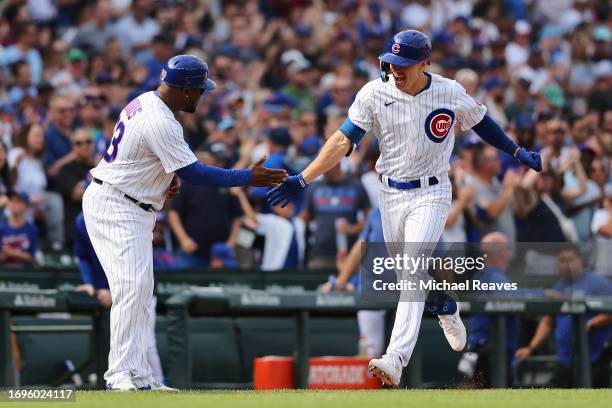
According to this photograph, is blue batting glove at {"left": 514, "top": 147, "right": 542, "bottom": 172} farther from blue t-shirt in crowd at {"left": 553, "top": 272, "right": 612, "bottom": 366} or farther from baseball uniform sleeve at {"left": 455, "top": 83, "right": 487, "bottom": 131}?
blue t-shirt in crowd at {"left": 553, "top": 272, "right": 612, "bottom": 366}

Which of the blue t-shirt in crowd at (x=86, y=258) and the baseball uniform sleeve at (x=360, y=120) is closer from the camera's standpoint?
the baseball uniform sleeve at (x=360, y=120)

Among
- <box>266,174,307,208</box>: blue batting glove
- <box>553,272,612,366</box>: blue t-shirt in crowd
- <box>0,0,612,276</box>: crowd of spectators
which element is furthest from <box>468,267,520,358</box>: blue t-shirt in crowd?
<box>266,174,307,208</box>: blue batting glove

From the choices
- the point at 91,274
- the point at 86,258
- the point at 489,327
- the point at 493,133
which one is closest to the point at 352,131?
the point at 493,133

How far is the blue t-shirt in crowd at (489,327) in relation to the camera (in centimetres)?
1163

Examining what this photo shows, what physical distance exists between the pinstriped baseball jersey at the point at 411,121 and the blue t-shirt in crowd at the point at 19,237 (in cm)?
493

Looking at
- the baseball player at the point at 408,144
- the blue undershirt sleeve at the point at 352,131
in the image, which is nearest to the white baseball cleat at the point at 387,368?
the baseball player at the point at 408,144

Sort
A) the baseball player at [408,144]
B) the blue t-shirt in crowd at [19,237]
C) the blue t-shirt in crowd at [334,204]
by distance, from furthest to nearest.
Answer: the blue t-shirt in crowd at [334,204] < the blue t-shirt in crowd at [19,237] < the baseball player at [408,144]

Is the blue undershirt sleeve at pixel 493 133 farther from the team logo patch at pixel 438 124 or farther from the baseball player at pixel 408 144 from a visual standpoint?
the team logo patch at pixel 438 124

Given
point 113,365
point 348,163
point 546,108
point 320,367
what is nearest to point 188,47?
point 348,163

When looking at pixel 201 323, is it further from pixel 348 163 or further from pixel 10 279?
pixel 348 163

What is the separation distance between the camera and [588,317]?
12234 millimetres

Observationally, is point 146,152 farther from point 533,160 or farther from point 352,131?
point 533,160

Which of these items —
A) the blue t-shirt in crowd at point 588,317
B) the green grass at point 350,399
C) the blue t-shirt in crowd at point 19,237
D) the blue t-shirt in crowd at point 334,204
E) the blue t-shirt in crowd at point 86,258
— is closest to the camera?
the green grass at point 350,399

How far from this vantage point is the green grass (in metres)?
7.13
